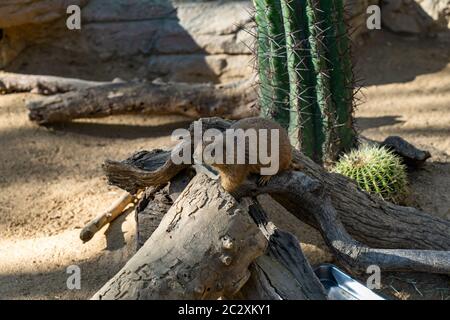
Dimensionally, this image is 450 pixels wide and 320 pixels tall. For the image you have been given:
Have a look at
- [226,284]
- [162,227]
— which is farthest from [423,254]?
[162,227]

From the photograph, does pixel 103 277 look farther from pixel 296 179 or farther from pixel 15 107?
pixel 15 107

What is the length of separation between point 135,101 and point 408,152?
2.42m

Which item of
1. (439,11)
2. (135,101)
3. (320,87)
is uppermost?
(439,11)

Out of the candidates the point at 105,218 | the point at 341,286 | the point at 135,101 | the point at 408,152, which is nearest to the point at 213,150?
the point at 341,286

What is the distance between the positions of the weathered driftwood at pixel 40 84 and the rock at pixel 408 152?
2.63 meters

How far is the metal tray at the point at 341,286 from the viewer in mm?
3076

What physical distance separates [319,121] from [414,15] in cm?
371

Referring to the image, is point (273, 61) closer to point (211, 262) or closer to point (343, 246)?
point (343, 246)

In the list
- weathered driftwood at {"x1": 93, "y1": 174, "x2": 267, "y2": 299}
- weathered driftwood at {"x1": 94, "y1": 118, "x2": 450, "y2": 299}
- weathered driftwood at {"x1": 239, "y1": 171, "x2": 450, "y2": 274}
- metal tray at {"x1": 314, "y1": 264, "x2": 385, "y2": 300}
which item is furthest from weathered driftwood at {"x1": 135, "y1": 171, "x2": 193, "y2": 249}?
metal tray at {"x1": 314, "y1": 264, "x2": 385, "y2": 300}

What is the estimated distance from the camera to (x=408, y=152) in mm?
4695

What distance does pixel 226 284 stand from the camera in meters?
2.70

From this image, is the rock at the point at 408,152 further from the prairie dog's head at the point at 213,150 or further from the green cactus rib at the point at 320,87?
the prairie dog's head at the point at 213,150

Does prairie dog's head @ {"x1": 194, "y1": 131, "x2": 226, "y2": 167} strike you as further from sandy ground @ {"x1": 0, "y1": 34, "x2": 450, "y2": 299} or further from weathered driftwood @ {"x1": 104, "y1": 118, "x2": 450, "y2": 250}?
sandy ground @ {"x1": 0, "y1": 34, "x2": 450, "y2": 299}

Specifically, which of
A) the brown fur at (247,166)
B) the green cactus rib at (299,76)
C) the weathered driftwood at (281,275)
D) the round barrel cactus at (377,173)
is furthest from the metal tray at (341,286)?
the green cactus rib at (299,76)
